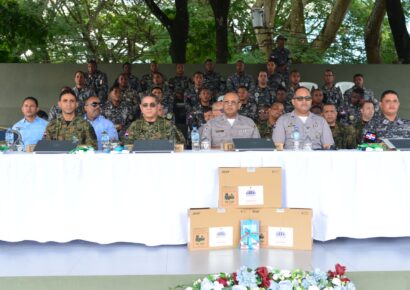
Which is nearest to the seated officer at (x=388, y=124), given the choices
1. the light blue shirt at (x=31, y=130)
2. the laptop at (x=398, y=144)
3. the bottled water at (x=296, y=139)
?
the bottled water at (x=296, y=139)

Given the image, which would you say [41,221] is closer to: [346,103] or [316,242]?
A: [316,242]

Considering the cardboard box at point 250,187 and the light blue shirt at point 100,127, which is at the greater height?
the light blue shirt at point 100,127

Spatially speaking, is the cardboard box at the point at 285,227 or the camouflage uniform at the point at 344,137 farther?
the camouflage uniform at the point at 344,137

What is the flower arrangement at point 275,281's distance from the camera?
113 inches

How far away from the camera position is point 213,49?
17266 millimetres

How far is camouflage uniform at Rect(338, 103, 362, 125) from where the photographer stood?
8.59 m

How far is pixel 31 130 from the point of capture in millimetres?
5855

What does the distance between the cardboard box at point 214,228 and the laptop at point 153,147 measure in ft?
1.58

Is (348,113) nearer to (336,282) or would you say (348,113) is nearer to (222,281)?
(336,282)

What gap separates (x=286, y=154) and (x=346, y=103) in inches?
216

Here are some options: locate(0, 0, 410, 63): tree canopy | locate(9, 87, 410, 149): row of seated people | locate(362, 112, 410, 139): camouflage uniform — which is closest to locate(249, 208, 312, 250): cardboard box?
locate(9, 87, 410, 149): row of seated people

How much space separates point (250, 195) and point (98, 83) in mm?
7033

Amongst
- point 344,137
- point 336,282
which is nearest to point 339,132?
point 344,137

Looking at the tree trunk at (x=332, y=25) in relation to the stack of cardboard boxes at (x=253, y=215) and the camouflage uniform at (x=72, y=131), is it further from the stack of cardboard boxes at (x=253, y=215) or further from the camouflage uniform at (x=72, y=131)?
the stack of cardboard boxes at (x=253, y=215)
